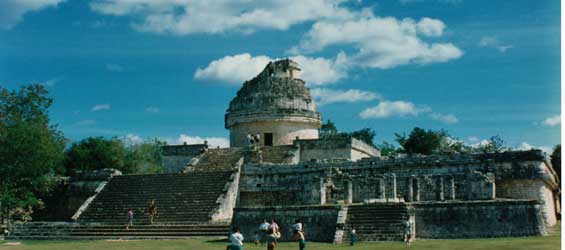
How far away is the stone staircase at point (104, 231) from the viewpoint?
84.1 ft

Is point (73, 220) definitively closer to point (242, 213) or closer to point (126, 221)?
point (126, 221)

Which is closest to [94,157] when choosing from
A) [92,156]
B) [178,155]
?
[92,156]

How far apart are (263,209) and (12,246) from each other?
26.2ft

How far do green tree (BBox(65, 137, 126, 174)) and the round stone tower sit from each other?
1005cm

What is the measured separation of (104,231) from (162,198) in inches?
139

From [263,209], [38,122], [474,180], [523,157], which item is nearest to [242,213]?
[263,209]

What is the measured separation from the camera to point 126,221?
28.6 m

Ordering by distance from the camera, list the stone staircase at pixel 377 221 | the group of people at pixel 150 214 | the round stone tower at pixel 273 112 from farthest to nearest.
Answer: the round stone tower at pixel 273 112 → the group of people at pixel 150 214 → the stone staircase at pixel 377 221

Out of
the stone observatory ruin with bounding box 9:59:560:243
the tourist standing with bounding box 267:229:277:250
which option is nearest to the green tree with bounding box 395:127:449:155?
the stone observatory ruin with bounding box 9:59:560:243

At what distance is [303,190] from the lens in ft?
96.7

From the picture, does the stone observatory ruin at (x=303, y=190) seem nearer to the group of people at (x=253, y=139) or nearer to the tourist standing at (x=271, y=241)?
the group of people at (x=253, y=139)

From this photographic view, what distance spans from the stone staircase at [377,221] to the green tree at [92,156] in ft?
83.8

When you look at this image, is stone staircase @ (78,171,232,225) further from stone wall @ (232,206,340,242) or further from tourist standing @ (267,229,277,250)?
tourist standing @ (267,229,277,250)

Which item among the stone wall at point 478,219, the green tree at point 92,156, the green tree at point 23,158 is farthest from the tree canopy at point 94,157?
the stone wall at point 478,219
